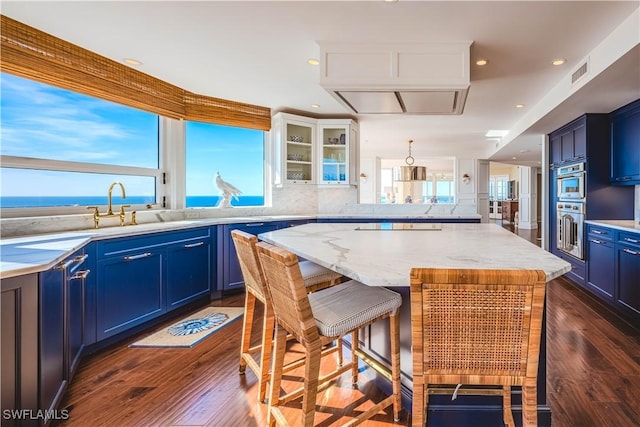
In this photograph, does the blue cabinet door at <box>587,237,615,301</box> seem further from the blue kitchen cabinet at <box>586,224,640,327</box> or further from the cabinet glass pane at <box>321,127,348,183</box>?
the cabinet glass pane at <box>321,127,348,183</box>

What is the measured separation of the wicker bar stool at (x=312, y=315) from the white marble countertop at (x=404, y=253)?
196mm

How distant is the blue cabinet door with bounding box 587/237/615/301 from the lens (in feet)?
10.7

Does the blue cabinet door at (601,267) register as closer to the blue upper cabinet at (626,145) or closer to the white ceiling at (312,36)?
the blue upper cabinet at (626,145)

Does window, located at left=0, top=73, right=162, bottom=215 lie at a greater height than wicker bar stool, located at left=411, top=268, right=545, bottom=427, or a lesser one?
greater

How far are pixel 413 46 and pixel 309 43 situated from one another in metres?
0.80

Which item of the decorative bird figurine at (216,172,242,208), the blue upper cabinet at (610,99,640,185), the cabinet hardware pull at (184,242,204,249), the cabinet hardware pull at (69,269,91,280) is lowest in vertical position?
the cabinet hardware pull at (69,269,91,280)

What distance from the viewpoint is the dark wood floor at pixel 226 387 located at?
1.65 meters

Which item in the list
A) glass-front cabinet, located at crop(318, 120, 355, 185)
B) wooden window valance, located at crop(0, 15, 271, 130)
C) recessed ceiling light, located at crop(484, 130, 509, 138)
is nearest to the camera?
wooden window valance, located at crop(0, 15, 271, 130)

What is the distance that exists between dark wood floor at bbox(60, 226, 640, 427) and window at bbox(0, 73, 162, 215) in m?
1.41

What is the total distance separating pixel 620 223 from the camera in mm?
3396

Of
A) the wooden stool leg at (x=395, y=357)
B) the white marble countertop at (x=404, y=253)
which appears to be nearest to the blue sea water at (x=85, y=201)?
the white marble countertop at (x=404, y=253)

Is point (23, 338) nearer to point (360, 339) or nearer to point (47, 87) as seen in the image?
point (360, 339)

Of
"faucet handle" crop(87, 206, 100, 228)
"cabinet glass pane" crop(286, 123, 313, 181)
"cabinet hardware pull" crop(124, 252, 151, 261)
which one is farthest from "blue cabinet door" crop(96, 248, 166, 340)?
"cabinet glass pane" crop(286, 123, 313, 181)

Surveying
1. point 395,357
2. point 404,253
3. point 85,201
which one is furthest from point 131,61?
Result: point 395,357
